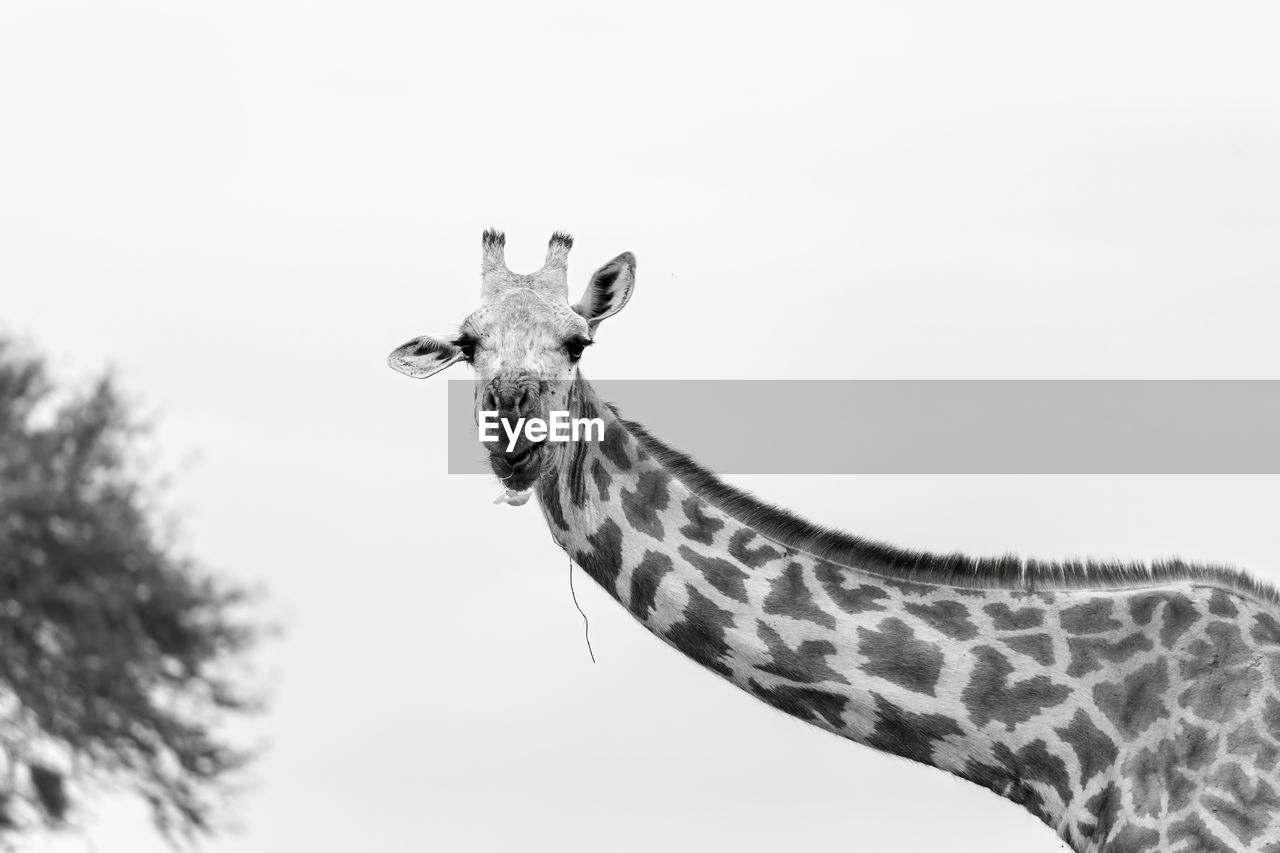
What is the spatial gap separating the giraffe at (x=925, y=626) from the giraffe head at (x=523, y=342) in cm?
1

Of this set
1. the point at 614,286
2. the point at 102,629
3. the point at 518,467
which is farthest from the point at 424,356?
the point at 102,629

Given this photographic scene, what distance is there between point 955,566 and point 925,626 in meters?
0.43

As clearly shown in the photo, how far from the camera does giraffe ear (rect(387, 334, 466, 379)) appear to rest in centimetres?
979

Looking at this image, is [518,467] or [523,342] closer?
[518,467]

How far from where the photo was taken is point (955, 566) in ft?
32.8

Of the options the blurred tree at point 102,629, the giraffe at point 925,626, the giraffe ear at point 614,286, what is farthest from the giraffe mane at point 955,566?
the blurred tree at point 102,629

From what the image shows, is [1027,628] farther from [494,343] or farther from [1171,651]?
[494,343]

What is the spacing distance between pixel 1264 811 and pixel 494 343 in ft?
14.8

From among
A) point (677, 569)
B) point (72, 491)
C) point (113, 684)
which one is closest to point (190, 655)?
point (113, 684)

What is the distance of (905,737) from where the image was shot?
9.69m

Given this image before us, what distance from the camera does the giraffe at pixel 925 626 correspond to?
9.42 meters

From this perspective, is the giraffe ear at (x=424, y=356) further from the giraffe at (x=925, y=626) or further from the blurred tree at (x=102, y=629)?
the blurred tree at (x=102, y=629)

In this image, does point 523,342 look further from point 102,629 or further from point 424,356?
point 102,629

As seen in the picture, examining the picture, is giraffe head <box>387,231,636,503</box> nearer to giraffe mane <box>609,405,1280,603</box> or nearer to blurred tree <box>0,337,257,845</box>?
giraffe mane <box>609,405,1280,603</box>
